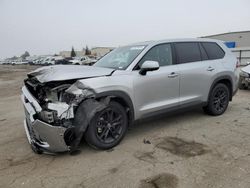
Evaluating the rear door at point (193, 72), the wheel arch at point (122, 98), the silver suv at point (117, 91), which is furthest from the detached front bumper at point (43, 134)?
the rear door at point (193, 72)

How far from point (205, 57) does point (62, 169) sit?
3.78 m

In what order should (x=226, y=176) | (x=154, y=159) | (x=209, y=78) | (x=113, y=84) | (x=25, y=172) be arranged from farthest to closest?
(x=209, y=78) → (x=113, y=84) → (x=154, y=159) → (x=25, y=172) → (x=226, y=176)

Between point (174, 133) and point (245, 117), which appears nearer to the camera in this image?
point (174, 133)

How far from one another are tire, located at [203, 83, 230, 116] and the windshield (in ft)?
6.95

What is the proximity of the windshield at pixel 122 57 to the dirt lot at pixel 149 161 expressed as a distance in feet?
4.51

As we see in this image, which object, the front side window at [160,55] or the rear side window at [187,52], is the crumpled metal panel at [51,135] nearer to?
the front side window at [160,55]

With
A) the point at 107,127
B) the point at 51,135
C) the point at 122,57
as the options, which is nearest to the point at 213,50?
the point at 122,57

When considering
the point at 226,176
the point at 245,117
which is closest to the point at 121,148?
the point at 226,176

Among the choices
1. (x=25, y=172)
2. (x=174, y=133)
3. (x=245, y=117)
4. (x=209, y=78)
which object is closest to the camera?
(x=25, y=172)

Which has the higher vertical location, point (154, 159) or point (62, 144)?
point (62, 144)

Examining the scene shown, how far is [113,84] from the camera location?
365 cm

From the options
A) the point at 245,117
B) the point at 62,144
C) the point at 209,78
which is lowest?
the point at 245,117

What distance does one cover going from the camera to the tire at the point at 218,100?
524 centimetres

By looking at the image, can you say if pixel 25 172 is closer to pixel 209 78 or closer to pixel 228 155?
pixel 228 155
